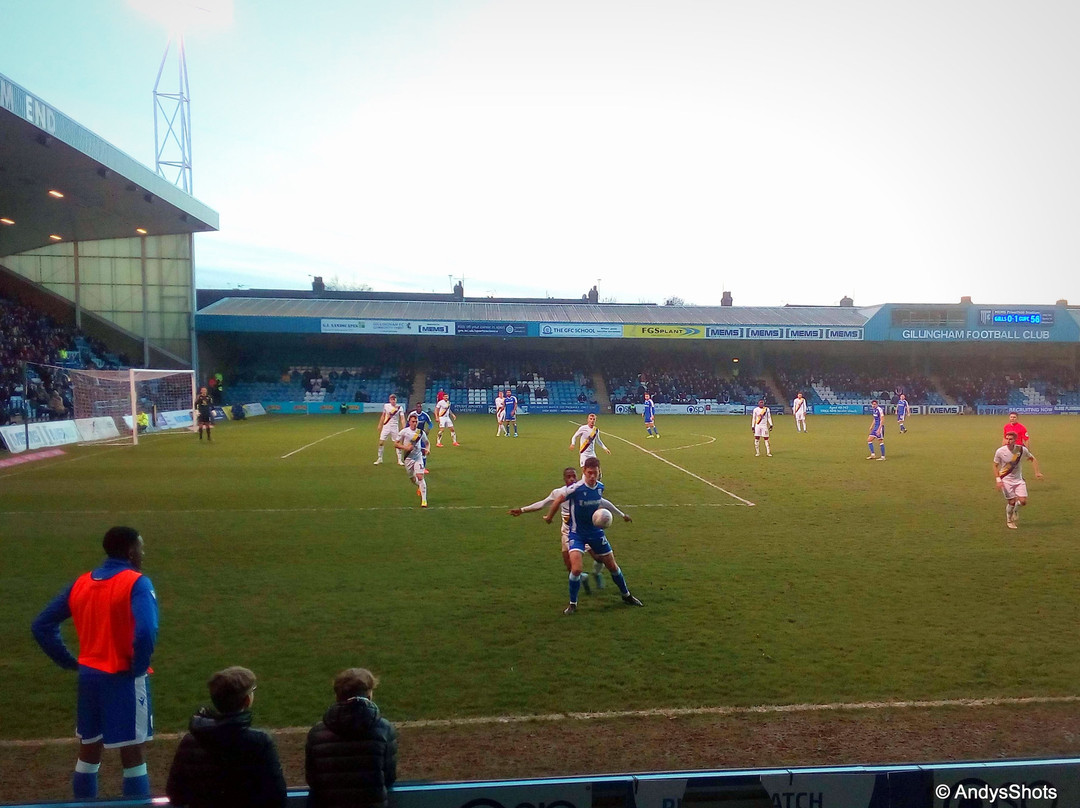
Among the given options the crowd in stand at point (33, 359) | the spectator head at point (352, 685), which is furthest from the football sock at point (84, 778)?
the crowd in stand at point (33, 359)

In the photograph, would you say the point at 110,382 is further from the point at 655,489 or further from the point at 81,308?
the point at 655,489

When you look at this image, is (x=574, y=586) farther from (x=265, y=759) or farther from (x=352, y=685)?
(x=265, y=759)

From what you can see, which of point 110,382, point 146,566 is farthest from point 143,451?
point 146,566

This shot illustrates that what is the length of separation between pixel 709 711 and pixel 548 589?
3683mm

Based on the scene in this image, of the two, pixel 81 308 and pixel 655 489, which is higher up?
pixel 81 308

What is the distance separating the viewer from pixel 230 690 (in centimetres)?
355

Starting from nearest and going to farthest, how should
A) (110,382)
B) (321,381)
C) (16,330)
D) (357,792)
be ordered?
(357,792)
(110,382)
(16,330)
(321,381)

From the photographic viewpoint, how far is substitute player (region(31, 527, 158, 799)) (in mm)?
4473

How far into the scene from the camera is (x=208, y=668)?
7203 mm

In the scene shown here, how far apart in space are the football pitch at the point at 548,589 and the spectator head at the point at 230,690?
281 cm

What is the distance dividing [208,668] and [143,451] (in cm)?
2206

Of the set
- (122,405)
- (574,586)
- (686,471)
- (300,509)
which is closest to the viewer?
(574,586)

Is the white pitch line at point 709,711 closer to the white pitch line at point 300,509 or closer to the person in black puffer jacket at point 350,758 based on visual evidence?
the person in black puffer jacket at point 350,758

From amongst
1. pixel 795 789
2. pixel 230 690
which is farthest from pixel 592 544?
pixel 230 690
